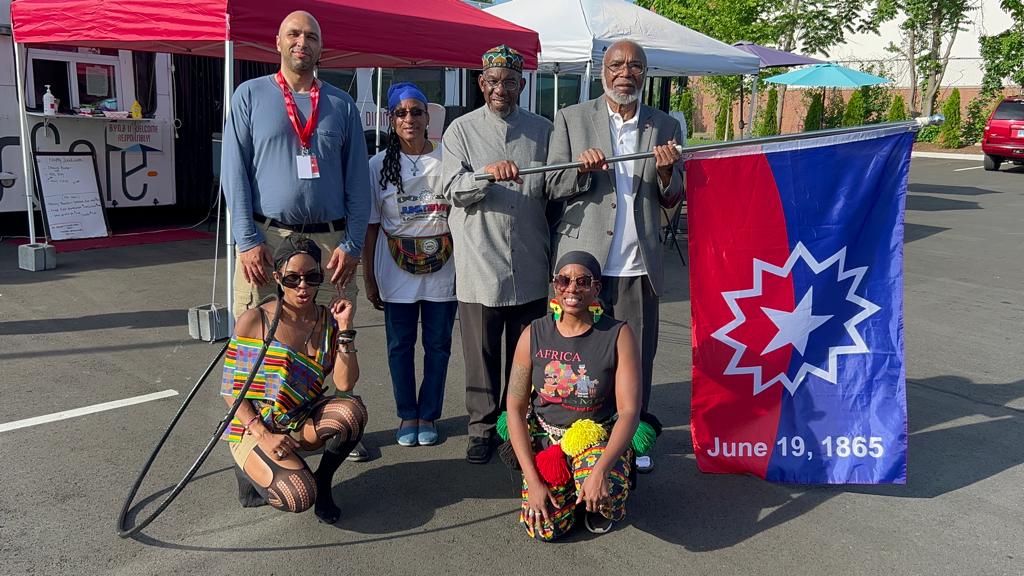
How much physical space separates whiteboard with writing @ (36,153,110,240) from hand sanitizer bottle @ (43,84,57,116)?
0.50m

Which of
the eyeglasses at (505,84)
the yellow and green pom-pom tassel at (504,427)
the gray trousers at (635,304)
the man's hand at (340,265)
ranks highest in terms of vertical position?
the eyeglasses at (505,84)

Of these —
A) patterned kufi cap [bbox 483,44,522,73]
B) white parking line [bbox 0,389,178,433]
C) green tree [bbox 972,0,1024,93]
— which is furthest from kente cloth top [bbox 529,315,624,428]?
green tree [bbox 972,0,1024,93]

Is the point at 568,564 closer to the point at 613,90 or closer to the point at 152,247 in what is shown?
the point at 613,90

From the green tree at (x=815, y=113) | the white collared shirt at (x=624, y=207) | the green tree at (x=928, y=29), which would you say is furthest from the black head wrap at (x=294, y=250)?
the green tree at (x=928, y=29)

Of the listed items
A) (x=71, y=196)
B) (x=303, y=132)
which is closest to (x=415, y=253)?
(x=303, y=132)

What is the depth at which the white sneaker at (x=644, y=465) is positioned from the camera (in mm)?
3918

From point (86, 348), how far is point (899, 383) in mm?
4979

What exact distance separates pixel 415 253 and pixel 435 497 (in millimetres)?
1179

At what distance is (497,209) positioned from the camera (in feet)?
12.4

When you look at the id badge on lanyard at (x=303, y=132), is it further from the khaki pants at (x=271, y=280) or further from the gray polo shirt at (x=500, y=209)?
the gray polo shirt at (x=500, y=209)

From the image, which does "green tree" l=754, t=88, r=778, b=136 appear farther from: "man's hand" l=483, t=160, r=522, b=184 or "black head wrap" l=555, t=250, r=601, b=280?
"black head wrap" l=555, t=250, r=601, b=280

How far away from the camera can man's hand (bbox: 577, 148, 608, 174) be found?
3414 millimetres

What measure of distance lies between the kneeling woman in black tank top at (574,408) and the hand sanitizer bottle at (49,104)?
25.9ft

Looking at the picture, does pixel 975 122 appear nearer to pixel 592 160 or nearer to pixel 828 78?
pixel 828 78
